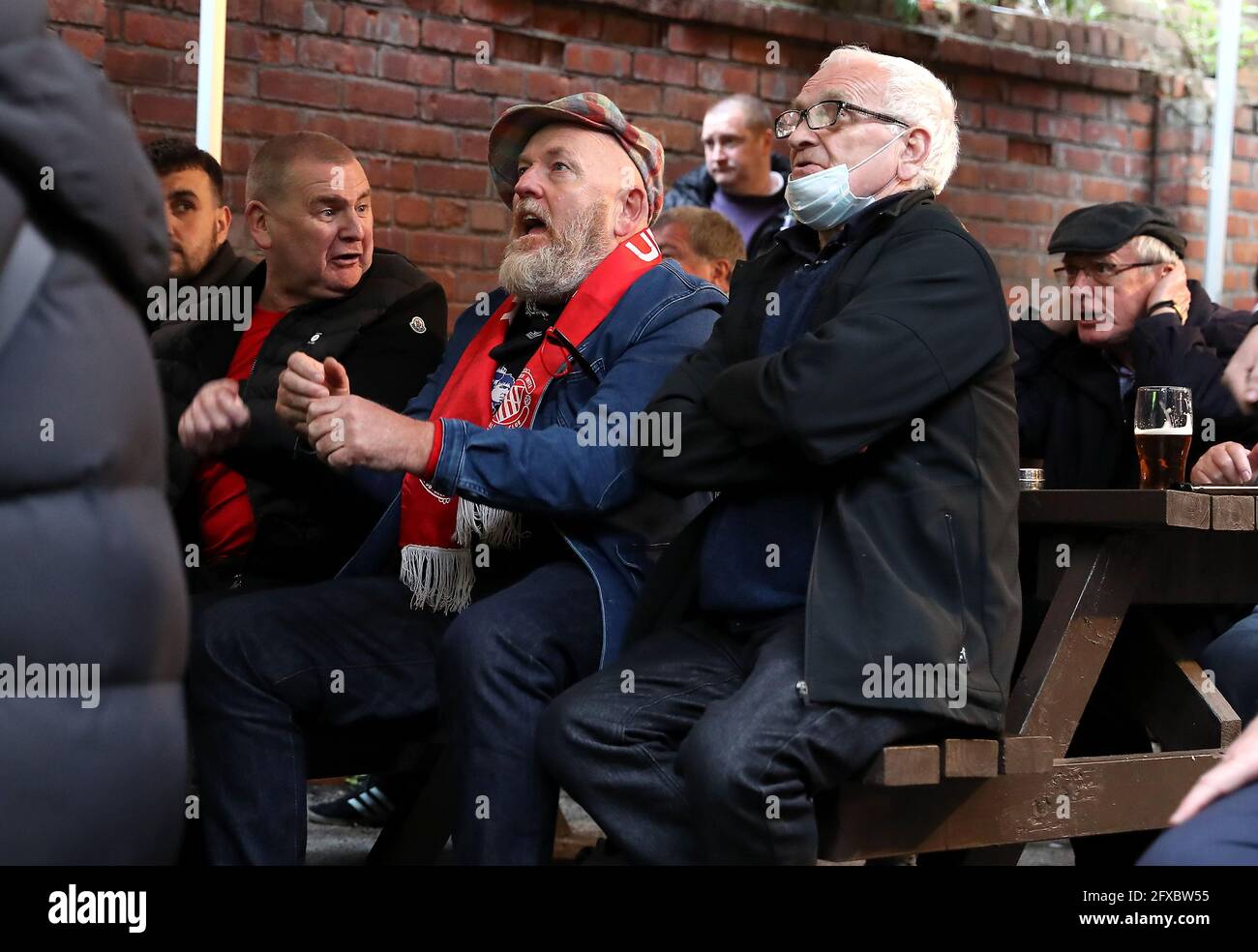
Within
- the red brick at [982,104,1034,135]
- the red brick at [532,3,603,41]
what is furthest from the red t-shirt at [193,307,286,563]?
the red brick at [982,104,1034,135]

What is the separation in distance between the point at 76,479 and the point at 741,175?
167 inches

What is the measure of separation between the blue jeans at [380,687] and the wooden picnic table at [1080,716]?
1.65ft

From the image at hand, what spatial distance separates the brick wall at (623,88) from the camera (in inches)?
191

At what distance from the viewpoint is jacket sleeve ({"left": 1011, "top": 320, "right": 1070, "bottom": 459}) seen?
360 centimetres

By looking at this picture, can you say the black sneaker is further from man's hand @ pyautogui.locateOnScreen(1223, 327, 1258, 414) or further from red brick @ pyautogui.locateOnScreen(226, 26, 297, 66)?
man's hand @ pyautogui.locateOnScreen(1223, 327, 1258, 414)

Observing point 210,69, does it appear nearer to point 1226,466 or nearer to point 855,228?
point 855,228

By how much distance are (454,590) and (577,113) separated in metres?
0.93

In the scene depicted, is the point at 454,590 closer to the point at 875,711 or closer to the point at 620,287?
the point at 620,287

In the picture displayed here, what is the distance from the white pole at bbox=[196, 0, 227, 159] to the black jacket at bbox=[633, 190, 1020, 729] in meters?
1.76

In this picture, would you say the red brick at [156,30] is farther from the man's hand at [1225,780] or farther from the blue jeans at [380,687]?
the man's hand at [1225,780]

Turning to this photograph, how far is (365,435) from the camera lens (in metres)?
2.54

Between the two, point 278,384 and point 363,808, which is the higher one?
point 278,384

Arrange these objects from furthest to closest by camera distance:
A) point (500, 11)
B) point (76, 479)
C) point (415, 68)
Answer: point (500, 11)
point (415, 68)
point (76, 479)

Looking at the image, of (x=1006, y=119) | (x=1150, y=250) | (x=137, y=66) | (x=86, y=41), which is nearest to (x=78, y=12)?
(x=86, y=41)
